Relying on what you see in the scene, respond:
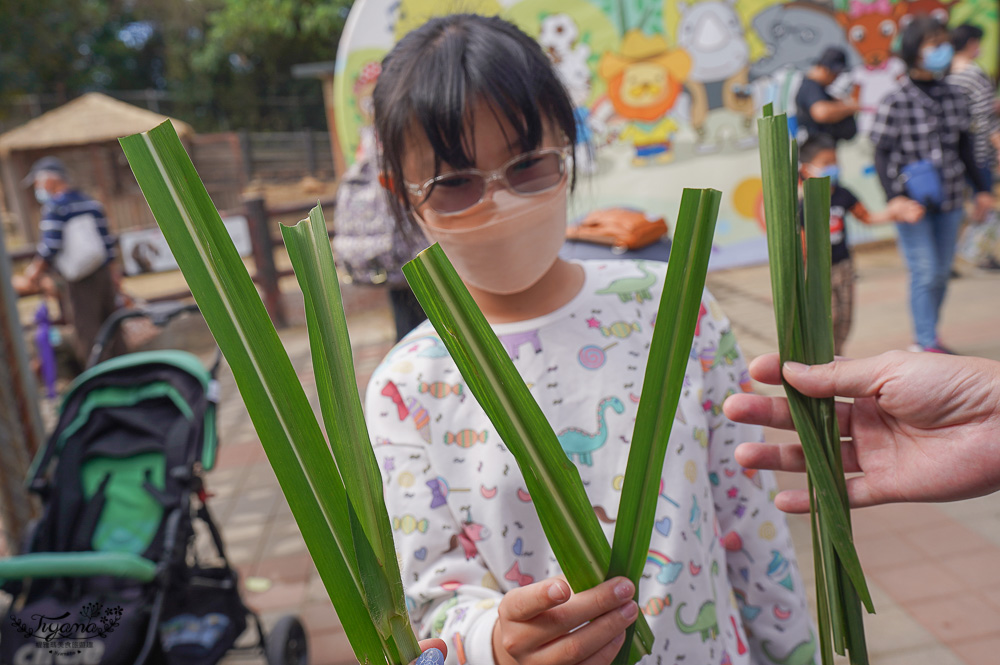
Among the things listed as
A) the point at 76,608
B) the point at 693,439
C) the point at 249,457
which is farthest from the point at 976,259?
the point at 76,608

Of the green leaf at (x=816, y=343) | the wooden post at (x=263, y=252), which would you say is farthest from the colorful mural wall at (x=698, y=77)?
the green leaf at (x=816, y=343)

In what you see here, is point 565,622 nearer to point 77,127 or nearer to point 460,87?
point 460,87

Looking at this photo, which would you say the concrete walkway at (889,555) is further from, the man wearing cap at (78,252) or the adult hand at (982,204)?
the man wearing cap at (78,252)

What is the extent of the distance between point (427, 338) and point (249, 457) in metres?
3.81

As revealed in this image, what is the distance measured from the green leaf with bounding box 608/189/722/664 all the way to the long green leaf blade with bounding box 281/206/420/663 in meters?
0.22

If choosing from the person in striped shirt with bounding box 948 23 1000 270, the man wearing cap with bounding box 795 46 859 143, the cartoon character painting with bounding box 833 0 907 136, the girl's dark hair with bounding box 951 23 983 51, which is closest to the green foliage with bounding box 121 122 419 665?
the man wearing cap with bounding box 795 46 859 143

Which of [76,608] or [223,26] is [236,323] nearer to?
[76,608]

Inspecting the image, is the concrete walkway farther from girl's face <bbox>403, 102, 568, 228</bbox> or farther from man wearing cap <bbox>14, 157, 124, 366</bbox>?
girl's face <bbox>403, 102, 568, 228</bbox>

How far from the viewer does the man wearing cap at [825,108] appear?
3531 millimetres

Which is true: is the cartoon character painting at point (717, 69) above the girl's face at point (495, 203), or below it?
above

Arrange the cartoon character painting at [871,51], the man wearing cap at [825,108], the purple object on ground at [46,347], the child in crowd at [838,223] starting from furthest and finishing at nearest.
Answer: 1. the cartoon character painting at [871,51]
2. the purple object on ground at [46,347]
3. the man wearing cap at [825,108]
4. the child in crowd at [838,223]

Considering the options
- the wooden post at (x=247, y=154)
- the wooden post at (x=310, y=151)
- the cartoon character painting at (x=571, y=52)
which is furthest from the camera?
the wooden post at (x=310, y=151)

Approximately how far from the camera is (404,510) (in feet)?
3.21

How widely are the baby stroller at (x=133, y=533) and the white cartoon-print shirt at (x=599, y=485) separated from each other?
1.22m
